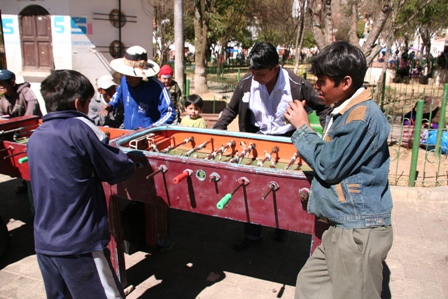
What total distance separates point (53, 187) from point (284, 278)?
2.15 metres

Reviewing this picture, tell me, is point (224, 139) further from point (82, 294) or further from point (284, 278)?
point (82, 294)

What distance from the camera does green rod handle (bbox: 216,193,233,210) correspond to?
2.23 metres

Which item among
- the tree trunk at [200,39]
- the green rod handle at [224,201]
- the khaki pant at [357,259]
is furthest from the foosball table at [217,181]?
the tree trunk at [200,39]

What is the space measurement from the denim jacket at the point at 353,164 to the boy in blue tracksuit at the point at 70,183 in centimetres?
109

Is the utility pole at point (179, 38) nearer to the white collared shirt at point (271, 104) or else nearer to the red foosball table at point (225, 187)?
the white collared shirt at point (271, 104)

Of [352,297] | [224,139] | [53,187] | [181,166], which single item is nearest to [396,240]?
[224,139]

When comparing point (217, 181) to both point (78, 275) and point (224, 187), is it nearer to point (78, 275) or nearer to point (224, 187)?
point (224, 187)

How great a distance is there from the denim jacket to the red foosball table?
0.33 meters

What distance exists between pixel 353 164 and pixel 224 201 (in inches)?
30.5

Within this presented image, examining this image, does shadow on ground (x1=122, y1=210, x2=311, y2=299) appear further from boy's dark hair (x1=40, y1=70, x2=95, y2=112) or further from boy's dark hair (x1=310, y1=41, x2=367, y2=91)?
boy's dark hair (x1=310, y1=41, x2=367, y2=91)

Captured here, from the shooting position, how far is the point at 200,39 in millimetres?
14250

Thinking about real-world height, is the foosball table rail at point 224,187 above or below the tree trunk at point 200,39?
below

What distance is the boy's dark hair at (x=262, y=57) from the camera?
A: 3.03 meters

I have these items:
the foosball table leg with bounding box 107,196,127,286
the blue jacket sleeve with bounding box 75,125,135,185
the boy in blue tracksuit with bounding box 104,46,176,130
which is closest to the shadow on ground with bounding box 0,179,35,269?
the foosball table leg with bounding box 107,196,127,286
